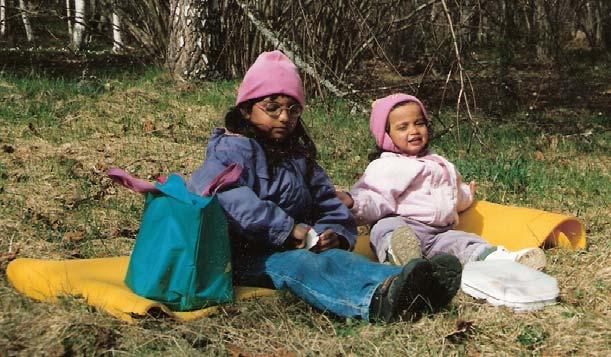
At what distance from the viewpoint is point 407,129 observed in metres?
4.87

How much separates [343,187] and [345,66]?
3507mm

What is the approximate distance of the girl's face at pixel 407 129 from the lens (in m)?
4.87

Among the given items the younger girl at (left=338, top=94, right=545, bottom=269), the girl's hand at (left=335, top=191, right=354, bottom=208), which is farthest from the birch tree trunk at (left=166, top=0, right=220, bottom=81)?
the girl's hand at (left=335, top=191, right=354, bottom=208)

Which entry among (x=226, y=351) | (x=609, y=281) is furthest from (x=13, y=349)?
(x=609, y=281)

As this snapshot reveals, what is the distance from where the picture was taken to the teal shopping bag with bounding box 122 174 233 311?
3508 millimetres

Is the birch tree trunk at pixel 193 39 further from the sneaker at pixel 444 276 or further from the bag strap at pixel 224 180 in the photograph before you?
the sneaker at pixel 444 276

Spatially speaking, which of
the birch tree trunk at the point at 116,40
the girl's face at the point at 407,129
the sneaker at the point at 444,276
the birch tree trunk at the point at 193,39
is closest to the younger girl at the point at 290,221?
the sneaker at the point at 444,276

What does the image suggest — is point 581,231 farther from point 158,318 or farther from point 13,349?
point 13,349

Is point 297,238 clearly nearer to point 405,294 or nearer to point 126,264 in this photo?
point 405,294

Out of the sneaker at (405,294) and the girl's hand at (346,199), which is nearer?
the sneaker at (405,294)

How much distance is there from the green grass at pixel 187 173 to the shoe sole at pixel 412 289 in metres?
0.06

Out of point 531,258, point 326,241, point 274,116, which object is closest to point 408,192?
point 531,258

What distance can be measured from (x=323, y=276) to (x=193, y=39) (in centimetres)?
568

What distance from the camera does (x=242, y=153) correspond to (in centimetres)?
399
